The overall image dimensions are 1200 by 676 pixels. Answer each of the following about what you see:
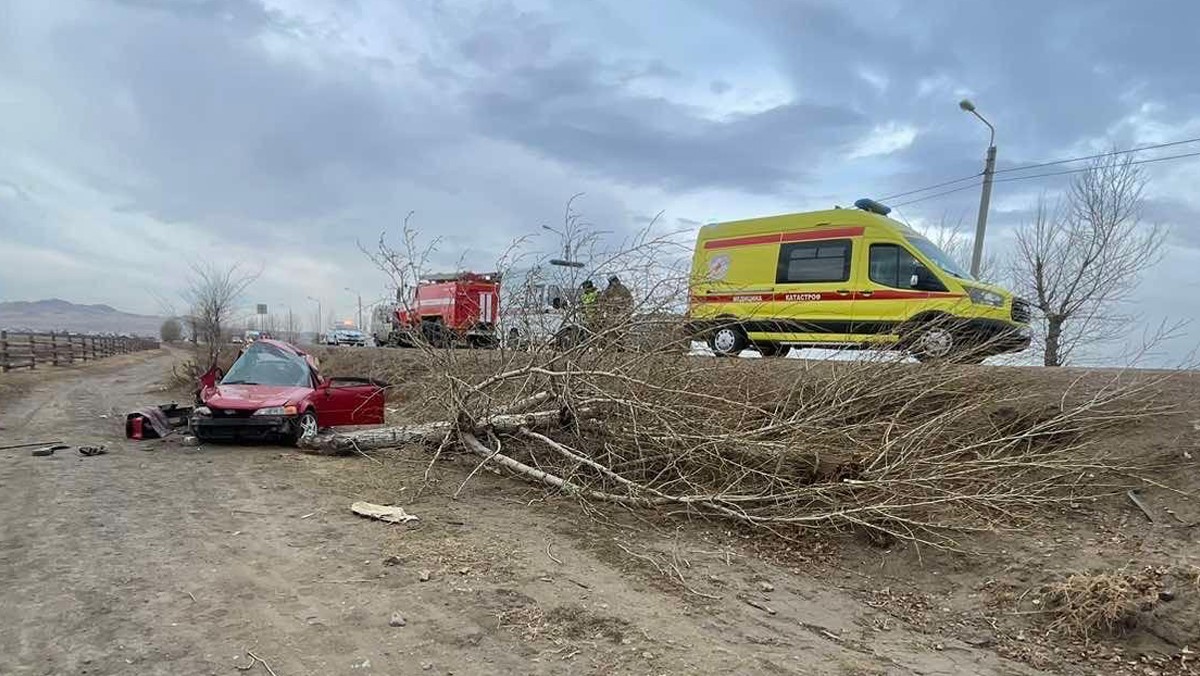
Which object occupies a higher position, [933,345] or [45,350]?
[933,345]

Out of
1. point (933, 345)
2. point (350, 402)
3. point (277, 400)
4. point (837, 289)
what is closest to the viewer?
point (933, 345)

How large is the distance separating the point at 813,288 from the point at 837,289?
17.6 inches

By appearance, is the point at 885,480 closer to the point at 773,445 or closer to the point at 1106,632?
the point at 773,445

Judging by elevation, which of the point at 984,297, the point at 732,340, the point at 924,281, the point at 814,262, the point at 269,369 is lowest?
the point at 269,369

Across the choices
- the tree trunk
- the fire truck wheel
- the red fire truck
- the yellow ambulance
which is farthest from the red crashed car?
the tree trunk

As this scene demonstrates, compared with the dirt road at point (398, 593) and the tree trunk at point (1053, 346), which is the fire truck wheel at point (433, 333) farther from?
the tree trunk at point (1053, 346)

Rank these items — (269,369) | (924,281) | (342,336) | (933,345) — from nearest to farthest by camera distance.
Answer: (933,345) → (924,281) → (269,369) → (342,336)

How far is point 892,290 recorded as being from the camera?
11.0m

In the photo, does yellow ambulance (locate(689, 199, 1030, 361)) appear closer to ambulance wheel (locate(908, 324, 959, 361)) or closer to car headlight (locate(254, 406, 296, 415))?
ambulance wheel (locate(908, 324, 959, 361))

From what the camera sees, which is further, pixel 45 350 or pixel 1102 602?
pixel 45 350

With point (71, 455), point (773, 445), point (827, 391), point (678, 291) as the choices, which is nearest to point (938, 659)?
point (773, 445)

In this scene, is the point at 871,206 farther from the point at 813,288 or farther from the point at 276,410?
the point at 276,410

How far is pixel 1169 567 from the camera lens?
4555 mm

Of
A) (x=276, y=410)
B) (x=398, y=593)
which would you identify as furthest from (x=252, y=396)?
(x=398, y=593)
